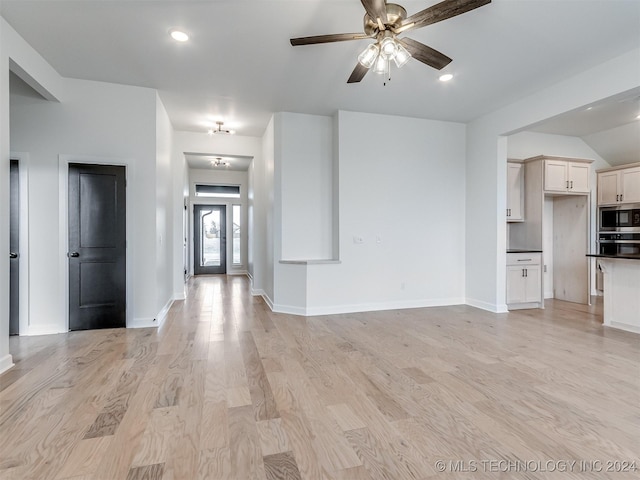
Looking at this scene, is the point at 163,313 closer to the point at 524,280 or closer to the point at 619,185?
the point at 524,280

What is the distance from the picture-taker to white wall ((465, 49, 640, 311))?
3.82 m

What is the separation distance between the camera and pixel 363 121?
16.2 ft

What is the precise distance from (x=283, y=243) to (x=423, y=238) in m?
2.30

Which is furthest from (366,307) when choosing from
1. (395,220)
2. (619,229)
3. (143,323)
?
(619,229)

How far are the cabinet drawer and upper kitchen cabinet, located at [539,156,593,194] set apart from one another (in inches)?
43.3

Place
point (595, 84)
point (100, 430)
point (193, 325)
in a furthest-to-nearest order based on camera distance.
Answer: point (193, 325) → point (595, 84) → point (100, 430)

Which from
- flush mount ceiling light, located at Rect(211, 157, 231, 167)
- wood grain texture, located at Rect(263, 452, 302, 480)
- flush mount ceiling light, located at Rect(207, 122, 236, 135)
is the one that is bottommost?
wood grain texture, located at Rect(263, 452, 302, 480)

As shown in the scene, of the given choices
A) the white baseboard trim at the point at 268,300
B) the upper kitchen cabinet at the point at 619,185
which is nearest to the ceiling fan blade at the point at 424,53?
the white baseboard trim at the point at 268,300

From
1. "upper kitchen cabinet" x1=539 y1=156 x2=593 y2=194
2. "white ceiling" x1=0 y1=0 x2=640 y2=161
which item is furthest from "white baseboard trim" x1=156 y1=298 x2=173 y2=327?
"upper kitchen cabinet" x1=539 y1=156 x2=593 y2=194

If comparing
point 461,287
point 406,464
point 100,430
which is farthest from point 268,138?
point 406,464

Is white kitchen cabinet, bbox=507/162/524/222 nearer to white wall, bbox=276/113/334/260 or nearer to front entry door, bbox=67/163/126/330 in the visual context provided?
white wall, bbox=276/113/334/260

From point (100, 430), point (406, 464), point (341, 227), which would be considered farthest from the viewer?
point (341, 227)

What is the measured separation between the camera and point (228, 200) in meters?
9.54

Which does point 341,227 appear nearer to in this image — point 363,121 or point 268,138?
point 363,121
